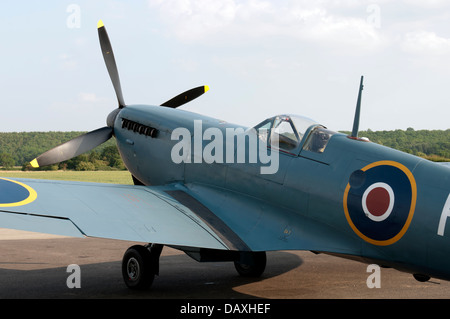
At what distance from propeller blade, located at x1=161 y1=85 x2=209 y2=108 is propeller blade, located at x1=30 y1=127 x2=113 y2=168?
6.18 feet

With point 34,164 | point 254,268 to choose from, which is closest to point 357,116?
point 254,268

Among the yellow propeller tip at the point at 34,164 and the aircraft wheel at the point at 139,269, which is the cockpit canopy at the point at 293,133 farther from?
the yellow propeller tip at the point at 34,164

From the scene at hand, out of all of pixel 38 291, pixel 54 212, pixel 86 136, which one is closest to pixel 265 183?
pixel 54 212

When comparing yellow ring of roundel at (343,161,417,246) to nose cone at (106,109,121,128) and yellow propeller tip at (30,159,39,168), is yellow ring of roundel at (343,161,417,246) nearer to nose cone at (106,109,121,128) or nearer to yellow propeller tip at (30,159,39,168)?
nose cone at (106,109,121,128)

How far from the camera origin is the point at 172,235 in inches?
253

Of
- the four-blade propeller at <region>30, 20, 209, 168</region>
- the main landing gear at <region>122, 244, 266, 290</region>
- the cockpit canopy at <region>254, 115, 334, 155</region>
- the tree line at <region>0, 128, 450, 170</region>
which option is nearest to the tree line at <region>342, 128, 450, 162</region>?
the tree line at <region>0, 128, 450, 170</region>

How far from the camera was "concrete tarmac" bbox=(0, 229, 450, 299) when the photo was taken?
7.05m

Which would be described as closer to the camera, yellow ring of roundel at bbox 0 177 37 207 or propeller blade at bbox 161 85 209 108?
yellow ring of roundel at bbox 0 177 37 207

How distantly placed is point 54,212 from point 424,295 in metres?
4.98

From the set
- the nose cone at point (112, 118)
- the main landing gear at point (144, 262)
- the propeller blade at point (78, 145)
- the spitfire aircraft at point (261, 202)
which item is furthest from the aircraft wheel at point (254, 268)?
the nose cone at point (112, 118)

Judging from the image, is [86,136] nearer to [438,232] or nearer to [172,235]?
[172,235]

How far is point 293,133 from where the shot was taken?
22.3ft

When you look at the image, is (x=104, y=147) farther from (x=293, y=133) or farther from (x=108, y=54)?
(x=293, y=133)

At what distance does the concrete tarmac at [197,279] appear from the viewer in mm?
7047
